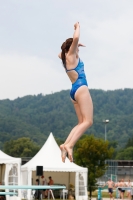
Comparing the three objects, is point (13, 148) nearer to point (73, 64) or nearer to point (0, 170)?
point (0, 170)

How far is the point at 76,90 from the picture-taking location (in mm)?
8484

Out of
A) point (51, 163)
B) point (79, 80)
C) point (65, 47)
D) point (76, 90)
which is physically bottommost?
point (76, 90)

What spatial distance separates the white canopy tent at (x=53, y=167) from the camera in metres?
29.5

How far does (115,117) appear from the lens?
653ft

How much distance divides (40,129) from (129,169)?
290ft

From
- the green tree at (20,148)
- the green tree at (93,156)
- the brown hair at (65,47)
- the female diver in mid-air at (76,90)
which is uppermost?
the green tree at (20,148)

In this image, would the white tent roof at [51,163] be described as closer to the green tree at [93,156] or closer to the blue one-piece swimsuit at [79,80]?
the green tree at [93,156]

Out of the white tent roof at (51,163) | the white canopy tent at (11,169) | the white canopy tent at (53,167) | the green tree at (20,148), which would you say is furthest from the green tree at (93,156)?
the green tree at (20,148)

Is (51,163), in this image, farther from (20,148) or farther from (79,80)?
(20,148)

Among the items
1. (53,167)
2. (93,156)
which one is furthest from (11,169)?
(93,156)

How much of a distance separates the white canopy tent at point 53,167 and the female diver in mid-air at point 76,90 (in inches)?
825

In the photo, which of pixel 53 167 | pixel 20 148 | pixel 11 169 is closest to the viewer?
pixel 11 169

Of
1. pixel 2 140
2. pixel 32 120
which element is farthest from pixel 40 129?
pixel 2 140

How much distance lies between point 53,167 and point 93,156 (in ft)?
48.0
